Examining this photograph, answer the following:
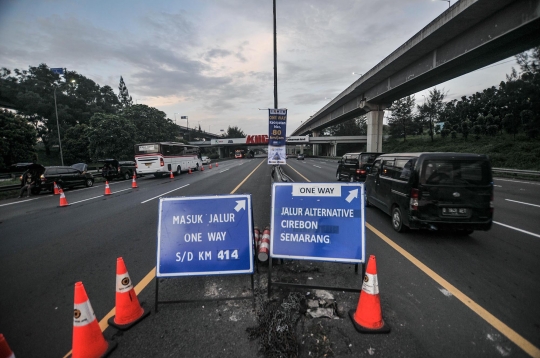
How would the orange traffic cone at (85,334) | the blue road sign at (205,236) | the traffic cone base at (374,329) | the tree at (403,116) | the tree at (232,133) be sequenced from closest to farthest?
the orange traffic cone at (85,334)
the traffic cone base at (374,329)
the blue road sign at (205,236)
the tree at (403,116)
the tree at (232,133)

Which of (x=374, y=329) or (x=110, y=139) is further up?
(x=110, y=139)

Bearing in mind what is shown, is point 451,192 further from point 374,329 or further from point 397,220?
point 374,329

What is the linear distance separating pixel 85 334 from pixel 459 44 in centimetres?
2066

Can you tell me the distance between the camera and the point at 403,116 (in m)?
45.0

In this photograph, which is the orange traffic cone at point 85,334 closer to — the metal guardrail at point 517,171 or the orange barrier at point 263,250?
the orange barrier at point 263,250

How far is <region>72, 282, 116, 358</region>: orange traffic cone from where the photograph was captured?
2.28 metres

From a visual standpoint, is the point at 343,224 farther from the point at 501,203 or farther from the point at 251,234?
the point at 501,203

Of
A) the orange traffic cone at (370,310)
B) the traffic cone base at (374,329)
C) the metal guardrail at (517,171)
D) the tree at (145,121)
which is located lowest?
the traffic cone base at (374,329)

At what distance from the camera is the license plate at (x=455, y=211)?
482 cm

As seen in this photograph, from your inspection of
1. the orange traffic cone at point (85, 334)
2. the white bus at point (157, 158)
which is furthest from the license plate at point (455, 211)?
the white bus at point (157, 158)

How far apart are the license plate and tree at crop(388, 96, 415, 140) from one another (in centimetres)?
4656

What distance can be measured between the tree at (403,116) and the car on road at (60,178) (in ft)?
161

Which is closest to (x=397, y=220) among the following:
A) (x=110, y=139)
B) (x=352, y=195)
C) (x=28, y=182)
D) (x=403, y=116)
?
(x=352, y=195)

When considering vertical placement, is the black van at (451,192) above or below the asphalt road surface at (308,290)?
above
